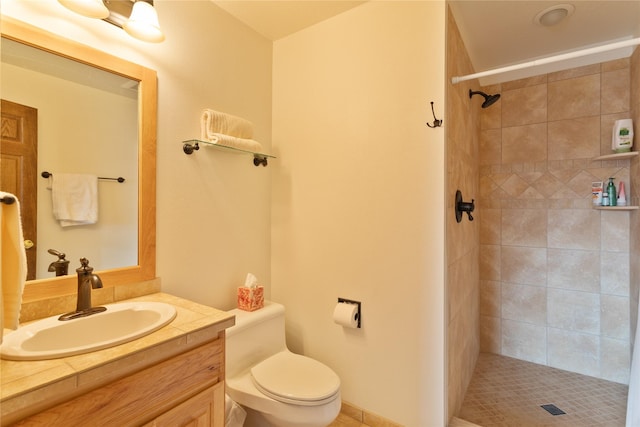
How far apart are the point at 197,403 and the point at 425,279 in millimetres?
1171

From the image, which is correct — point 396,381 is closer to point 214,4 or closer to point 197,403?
point 197,403

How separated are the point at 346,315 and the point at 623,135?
85.0 inches

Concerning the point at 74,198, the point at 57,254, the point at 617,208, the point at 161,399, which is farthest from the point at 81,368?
the point at 617,208

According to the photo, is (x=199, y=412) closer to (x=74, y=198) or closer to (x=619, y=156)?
(x=74, y=198)

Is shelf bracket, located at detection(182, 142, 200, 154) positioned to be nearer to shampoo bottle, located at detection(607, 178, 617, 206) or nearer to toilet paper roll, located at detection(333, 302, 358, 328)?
toilet paper roll, located at detection(333, 302, 358, 328)

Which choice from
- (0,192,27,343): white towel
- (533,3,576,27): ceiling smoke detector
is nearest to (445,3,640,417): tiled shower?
(533,3,576,27): ceiling smoke detector

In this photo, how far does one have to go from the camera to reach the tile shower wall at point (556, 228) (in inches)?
87.3

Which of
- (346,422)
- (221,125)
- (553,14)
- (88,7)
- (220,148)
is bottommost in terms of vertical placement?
(346,422)

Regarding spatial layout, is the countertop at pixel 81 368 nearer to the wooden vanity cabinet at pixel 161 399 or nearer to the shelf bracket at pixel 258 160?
the wooden vanity cabinet at pixel 161 399

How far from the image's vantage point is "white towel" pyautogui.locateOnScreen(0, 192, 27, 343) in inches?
32.3

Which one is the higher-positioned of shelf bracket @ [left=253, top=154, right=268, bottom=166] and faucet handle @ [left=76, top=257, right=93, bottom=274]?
shelf bracket @ [left=253, top=154, right=268, bottom=166]

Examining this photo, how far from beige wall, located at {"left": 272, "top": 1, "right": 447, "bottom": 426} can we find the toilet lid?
13.9 inches

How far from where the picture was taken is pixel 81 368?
79 cm

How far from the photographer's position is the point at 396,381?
1.74 meters
